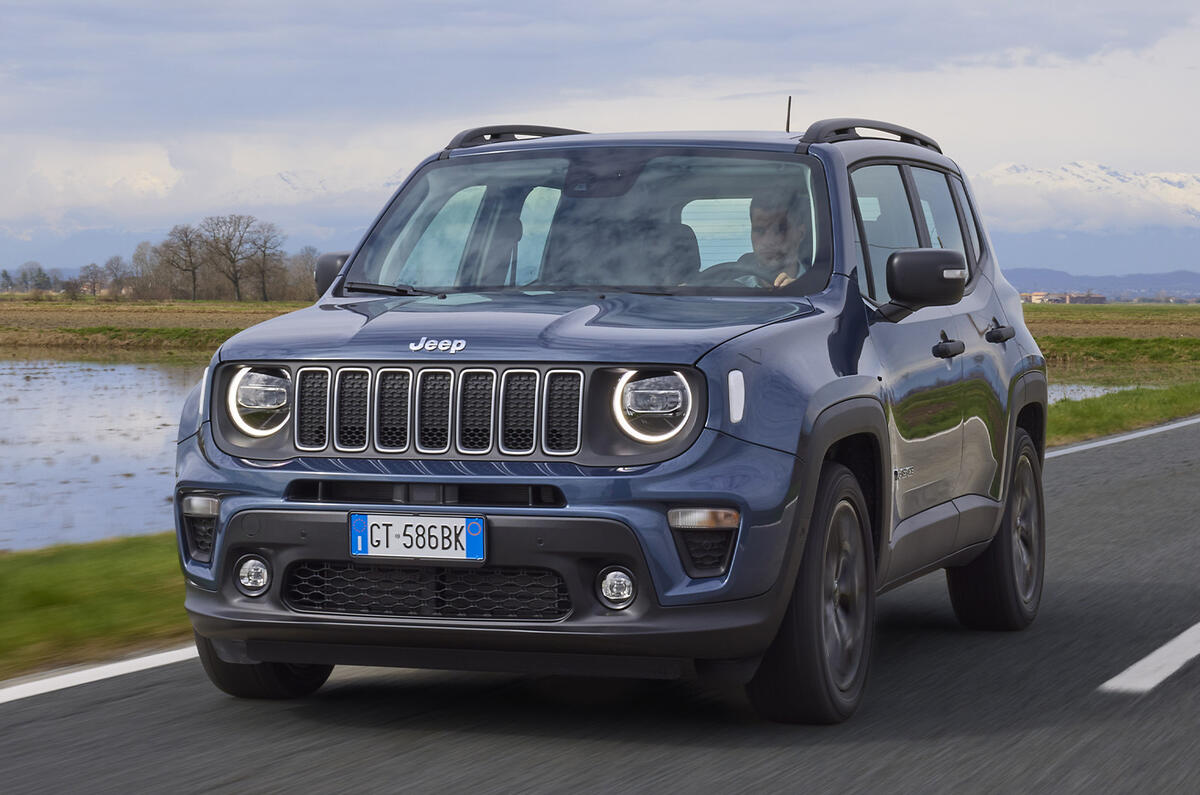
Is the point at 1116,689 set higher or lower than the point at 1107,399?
higher

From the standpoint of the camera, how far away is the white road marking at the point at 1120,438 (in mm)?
16438

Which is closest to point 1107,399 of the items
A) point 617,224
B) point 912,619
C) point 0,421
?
point 0,421

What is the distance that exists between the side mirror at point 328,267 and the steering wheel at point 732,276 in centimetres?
141

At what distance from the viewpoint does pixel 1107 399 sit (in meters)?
25.5

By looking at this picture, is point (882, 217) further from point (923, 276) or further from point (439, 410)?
point (439, 410)

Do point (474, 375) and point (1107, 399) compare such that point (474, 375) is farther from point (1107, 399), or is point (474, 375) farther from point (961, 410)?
point (1107, 399)

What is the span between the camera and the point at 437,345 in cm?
505

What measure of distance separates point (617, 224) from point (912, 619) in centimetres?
261

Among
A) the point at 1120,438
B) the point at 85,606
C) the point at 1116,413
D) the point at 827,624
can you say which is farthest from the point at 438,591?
the point at 1116,413

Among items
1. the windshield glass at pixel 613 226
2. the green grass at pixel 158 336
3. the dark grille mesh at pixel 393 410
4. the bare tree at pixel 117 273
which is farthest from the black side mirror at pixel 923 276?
the bare tree at pixel 117 273

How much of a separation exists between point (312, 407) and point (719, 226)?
64.3 inches

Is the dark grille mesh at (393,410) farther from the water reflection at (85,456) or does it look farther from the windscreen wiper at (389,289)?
the water reflection at (85,456)

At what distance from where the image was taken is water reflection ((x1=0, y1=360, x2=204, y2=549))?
46.3ft

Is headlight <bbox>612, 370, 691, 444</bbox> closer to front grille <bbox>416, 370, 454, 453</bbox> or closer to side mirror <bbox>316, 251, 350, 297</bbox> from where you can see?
front grille <bbox>416, 370, 454, 453</bbox>
